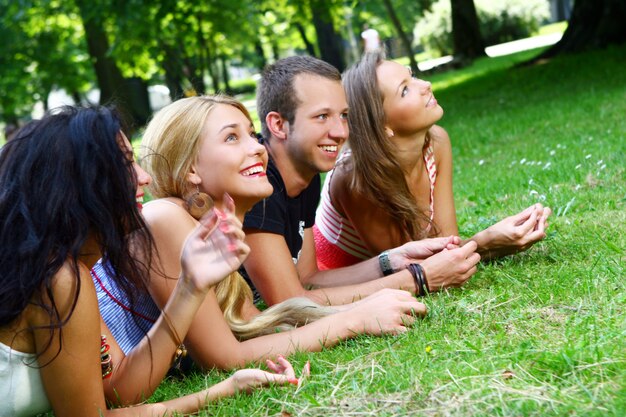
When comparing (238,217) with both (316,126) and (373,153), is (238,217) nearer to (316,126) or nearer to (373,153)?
(316,126)

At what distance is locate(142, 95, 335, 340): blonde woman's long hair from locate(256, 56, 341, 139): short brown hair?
59cm

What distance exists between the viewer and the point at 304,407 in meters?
3.11

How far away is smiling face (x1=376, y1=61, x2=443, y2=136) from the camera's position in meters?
4.93

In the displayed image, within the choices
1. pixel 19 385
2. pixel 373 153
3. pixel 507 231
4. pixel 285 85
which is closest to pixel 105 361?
pixel 19 385

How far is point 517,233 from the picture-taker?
4.61m

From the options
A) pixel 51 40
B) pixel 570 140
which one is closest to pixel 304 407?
pixel 570 140

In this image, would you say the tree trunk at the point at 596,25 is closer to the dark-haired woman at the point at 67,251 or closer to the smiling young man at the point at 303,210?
the smiling young man at the point at 303,210

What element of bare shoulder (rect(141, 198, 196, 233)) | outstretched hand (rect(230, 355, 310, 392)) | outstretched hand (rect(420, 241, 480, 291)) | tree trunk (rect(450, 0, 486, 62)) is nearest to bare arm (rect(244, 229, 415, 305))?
outstretched hand (rect(420, 241, 480, 291))

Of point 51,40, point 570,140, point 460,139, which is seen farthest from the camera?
point 51,40

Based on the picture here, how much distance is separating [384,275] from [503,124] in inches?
287

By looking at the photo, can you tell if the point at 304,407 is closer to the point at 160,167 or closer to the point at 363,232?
the point at 160,167

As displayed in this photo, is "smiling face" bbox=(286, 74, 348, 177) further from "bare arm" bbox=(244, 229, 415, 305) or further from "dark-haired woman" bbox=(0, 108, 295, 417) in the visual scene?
"dark-haired woman" bbox=(0, 108, 295, 417)

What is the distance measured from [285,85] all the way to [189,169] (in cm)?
92

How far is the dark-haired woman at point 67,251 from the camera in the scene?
287 cm
